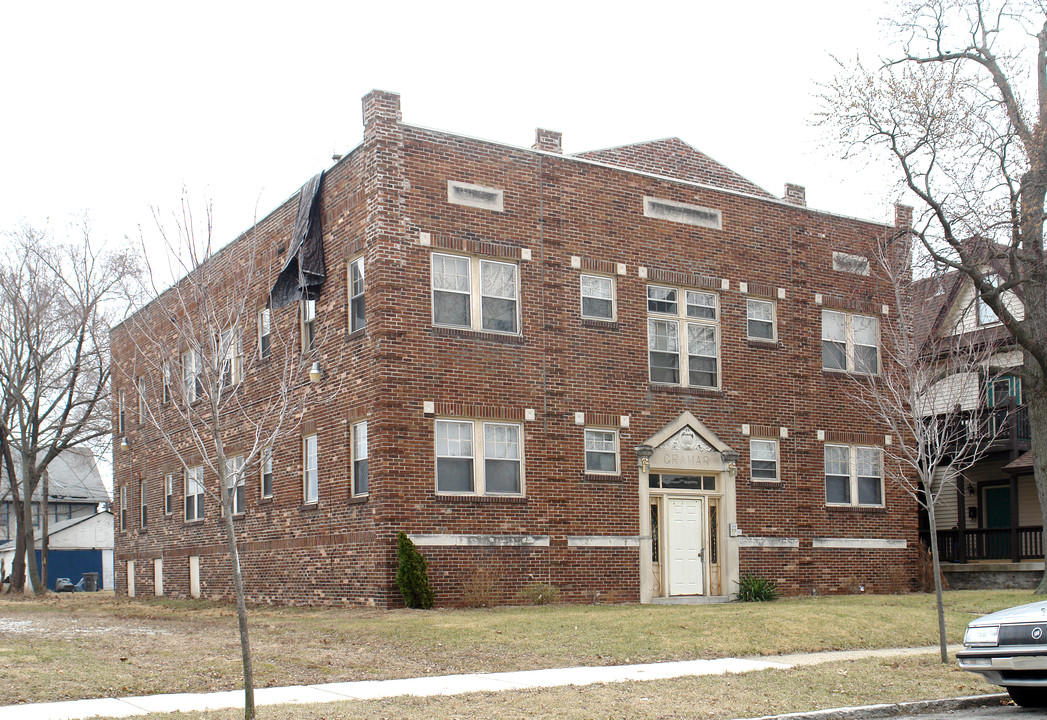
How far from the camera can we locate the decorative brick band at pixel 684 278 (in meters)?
23.7

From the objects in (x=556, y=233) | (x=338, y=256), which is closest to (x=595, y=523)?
(x=556, y=233)

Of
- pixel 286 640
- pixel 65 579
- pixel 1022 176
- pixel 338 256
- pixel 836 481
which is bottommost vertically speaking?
pixel 65 579

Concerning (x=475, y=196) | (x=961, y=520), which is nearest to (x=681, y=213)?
(x=475, y=196)

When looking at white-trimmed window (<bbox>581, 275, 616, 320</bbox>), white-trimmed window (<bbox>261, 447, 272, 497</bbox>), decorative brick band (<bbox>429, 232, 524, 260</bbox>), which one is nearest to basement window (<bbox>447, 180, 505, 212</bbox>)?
decorative brick band (<bbox>429, 232, 524, 260</bbox>)

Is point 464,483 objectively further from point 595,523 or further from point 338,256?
point 338,256

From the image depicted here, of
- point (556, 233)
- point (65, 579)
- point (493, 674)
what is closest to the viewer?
point (493, 674)

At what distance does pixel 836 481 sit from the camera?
2608cm

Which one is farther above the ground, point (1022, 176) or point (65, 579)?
point (1022, 176)

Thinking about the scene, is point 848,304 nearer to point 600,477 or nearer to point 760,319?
point 760,319

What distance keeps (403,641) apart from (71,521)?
169 feet

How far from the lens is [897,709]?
10609 mm

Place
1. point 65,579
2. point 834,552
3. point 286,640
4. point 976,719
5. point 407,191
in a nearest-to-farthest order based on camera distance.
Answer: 1. point 976,719
2. point 286,640
3. point 407,191
4. point 834,552
5. point 65,579

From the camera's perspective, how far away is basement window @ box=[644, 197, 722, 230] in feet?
78.6

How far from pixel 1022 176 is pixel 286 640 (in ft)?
57.3
